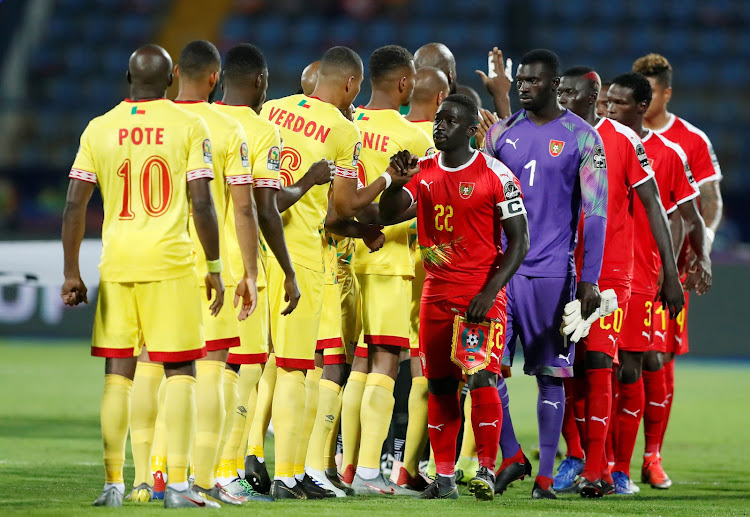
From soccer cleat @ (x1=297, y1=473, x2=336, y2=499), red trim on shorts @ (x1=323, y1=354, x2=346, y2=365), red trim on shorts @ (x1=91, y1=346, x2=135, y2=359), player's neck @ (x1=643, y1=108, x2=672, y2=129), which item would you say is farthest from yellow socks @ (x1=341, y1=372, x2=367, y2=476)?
player's neck @ (x1=643, y1=108, x2=672, y2=129)

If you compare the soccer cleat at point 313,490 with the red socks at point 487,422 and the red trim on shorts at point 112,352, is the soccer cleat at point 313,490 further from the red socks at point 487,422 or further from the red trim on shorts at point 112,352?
the red trim on shorts at point 112,352

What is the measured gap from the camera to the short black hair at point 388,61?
23.4 ft

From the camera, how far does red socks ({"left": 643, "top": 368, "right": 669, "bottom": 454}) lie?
26.7 feet

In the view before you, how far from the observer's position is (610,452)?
25.6ft

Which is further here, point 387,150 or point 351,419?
point 387,150

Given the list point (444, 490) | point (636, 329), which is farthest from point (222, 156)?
point (636, 329)

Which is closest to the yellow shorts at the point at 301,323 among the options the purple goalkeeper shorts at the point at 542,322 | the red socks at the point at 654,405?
the purple goalkeeper shorts at the point at 542,322

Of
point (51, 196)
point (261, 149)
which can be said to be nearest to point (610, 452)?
point (261, 149)

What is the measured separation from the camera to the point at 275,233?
590 cm

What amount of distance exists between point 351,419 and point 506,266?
147 centimetres

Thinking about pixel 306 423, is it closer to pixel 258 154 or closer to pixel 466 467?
pixel 258 154

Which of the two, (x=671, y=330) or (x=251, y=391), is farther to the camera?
A: (x=671, y=330)

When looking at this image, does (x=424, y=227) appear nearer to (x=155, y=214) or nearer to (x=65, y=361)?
(x=155, y=214)

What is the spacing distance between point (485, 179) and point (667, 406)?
10.4 feet
